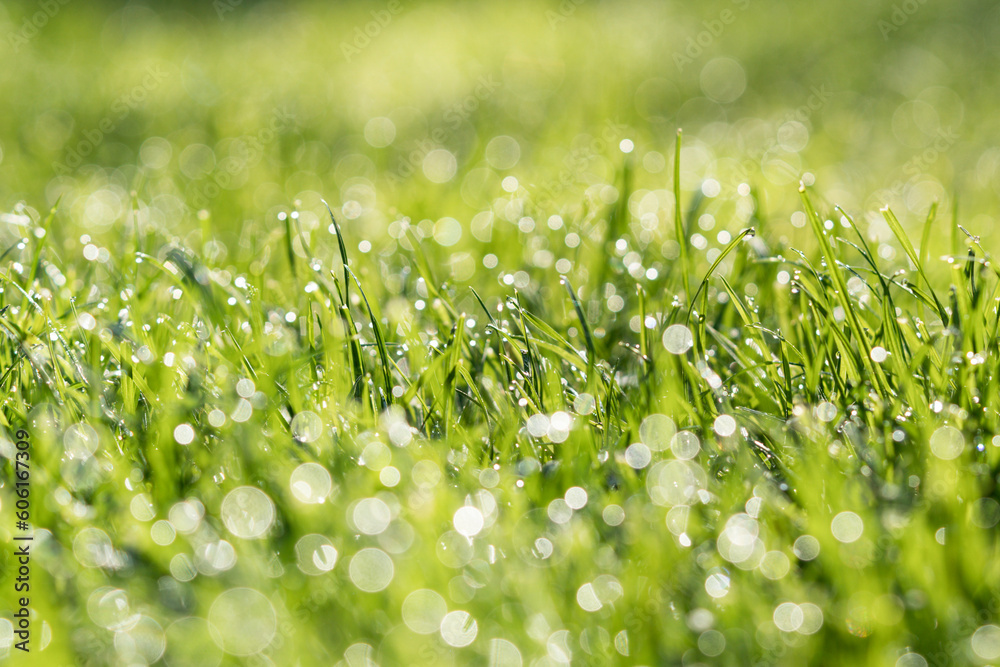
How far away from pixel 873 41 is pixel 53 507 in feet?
16.1

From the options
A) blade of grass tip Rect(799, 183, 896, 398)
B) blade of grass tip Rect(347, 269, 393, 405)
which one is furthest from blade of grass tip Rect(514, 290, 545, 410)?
blade of grass tip Rect(799, 183, 896, 398)

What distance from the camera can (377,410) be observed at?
1.28 meters

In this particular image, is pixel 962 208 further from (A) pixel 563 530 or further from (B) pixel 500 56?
(B) pixel 500 56

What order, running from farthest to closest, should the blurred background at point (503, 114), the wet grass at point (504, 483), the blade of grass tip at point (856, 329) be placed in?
the blurred background at point (503, 114)
the blade of grass tip at point (856, 329)
the wet grass at point (504, 483)

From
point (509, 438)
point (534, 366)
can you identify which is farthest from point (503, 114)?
point (509, 438)

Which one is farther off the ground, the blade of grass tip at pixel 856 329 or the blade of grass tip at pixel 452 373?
the blade of grass tip at pixel 856 329

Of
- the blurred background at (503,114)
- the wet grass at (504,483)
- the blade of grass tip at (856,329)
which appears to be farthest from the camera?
the blurred background at (503,114)

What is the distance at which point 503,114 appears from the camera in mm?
3633

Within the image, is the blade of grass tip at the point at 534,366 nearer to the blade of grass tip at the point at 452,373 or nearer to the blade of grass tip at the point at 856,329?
the blade of grass tip at the point at 452,373

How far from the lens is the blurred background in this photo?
8.63ft

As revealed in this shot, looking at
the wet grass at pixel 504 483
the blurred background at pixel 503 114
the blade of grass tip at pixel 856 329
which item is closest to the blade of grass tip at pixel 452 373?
the wet grass at pixel 504 483

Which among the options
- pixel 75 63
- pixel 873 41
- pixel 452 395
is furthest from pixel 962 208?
pixel 75 63

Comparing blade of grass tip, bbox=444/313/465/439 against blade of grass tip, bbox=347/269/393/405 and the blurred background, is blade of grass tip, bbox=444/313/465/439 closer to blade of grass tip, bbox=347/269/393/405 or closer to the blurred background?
blade of grass tip, bbox=347/269/393/405

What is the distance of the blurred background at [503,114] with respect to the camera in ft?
8.63
